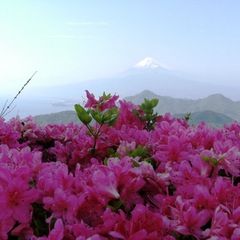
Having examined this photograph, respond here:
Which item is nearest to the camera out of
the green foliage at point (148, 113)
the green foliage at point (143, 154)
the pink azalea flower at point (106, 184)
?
the pink azalea flower at point (106, 184)

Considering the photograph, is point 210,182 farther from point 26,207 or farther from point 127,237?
point 26,207

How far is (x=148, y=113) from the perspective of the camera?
3088 mm

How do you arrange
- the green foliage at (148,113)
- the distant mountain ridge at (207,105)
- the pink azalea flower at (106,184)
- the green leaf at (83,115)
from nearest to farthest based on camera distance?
the pink azalea flower at (106,184), the green leaf at (83,115), the green foliage at (148,113), the distant mountain ridge at (207,105)

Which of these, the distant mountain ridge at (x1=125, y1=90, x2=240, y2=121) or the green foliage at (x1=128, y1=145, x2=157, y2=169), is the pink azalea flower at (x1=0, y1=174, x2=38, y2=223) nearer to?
the green foliage at (x1=128, y1=145, x2=157, y2=169)

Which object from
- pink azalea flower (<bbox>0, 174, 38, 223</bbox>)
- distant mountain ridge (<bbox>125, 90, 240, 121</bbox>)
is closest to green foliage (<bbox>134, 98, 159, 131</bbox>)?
pink azalea flower (<bbox>0, 174, 38, 223</bbox>)

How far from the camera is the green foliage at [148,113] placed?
3057 mm

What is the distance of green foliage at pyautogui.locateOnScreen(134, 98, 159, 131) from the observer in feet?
10.0

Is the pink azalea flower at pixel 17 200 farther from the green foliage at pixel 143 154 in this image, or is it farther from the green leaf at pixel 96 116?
the green leaf at pixel 96 116

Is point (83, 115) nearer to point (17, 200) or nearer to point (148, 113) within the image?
point (17, 200)

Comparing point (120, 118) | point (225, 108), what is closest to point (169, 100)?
point (225, 108)

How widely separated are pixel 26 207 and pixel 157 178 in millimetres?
516

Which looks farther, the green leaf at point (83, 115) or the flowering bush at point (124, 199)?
the green leaf at point (83, 115)

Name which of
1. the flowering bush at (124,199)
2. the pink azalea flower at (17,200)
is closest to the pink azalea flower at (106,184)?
the flowering bush at (124,199)

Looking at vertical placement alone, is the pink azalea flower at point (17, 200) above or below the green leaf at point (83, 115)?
below
